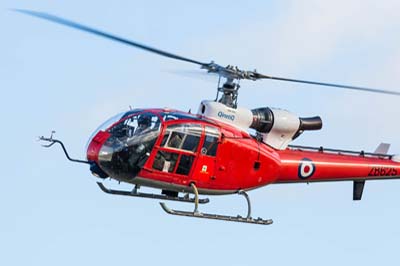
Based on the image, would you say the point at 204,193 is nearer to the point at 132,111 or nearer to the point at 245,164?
the point at 245,164

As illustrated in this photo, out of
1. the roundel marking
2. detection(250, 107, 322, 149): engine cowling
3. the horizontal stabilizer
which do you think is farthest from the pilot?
the horizontal stabilizer

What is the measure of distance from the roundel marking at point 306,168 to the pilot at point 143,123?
4284mm

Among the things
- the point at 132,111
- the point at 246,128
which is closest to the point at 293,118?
the point at 246,128

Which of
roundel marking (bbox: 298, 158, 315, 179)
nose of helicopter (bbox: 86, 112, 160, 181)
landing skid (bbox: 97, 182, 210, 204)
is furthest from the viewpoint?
roundel marking (bbox: 298, 158, 315, 179)

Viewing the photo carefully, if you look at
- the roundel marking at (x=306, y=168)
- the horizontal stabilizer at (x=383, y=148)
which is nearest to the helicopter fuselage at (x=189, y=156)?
the roundel marking at (x=306, y=168)

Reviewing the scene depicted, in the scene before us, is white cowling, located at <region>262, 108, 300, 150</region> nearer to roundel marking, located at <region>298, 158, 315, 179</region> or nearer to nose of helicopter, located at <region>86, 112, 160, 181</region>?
roundel marking, located at <region>298, 158, 315, 179</region>

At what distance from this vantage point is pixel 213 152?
19766mm

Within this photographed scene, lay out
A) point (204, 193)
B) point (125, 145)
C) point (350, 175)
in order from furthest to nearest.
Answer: point (350, 175) → point (204, 193) → point (125, 145)

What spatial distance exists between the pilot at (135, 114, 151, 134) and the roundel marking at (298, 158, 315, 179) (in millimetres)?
4284

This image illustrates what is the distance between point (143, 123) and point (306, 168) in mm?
4565

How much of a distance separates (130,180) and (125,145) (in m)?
0.77

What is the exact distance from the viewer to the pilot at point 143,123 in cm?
1889

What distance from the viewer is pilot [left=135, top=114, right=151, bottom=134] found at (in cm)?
1889

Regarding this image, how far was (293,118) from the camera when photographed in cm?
2130
